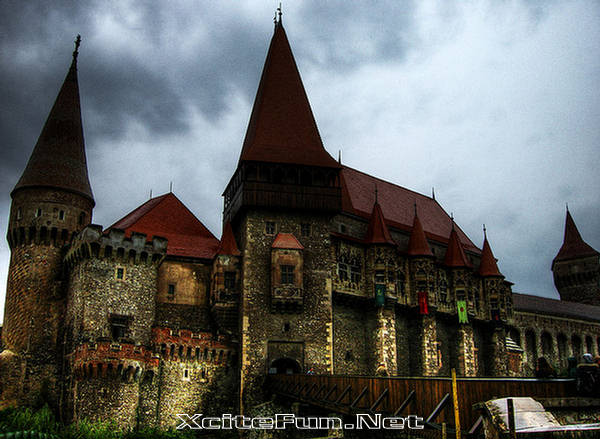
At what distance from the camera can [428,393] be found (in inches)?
605

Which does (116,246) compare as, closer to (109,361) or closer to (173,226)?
(173,226)

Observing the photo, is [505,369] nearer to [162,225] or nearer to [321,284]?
[321,284]

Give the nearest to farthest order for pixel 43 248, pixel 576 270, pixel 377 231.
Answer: pixel 43 248
pixel 377 231
pixel 576 270

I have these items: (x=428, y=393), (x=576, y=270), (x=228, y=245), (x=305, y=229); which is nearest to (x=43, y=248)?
(x=228, y=245)

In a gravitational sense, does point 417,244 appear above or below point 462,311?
above

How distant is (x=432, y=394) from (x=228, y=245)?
19516 mm

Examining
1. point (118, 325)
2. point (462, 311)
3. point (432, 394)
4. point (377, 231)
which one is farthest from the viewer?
point (462, 311)

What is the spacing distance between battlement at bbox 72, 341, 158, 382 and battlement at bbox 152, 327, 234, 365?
152cm

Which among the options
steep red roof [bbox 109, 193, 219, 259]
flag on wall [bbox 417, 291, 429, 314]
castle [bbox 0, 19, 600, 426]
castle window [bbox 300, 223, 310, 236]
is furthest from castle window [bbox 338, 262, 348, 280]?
steep red roof [bbox 109, 193, 219, 259]

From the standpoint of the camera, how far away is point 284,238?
32500 mm

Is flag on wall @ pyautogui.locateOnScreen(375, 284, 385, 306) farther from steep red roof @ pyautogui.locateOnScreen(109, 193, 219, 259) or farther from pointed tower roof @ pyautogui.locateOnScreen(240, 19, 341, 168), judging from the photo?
steep red roof @ pyautogui.locateOnScreen(109, 193, 219, 259)

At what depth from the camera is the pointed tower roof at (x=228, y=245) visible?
32644 millimetres

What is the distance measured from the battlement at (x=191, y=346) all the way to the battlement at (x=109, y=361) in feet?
4.99

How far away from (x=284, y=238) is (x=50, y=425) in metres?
14.4
